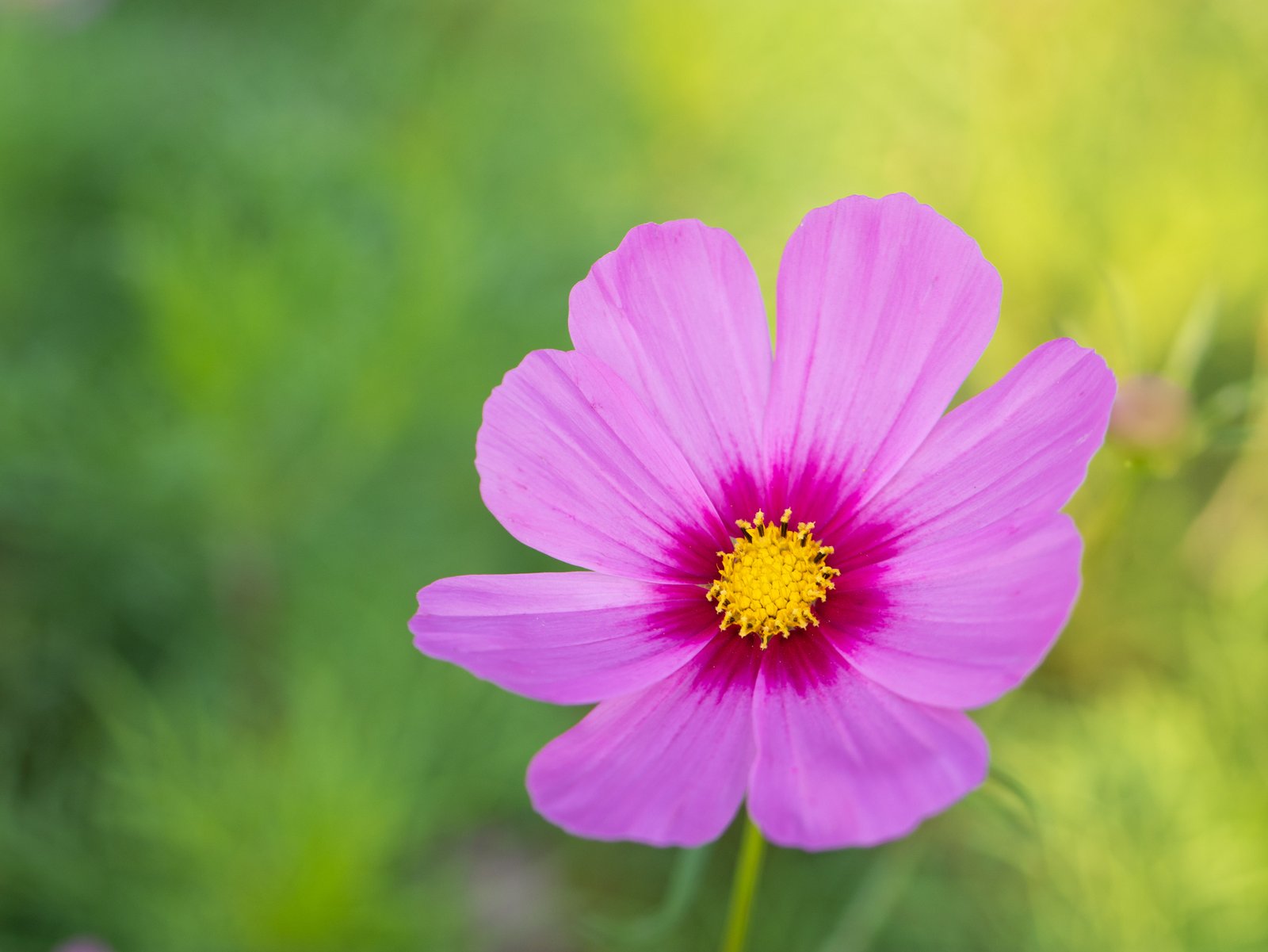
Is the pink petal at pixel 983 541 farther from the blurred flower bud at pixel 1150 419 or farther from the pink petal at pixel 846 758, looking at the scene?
the blurred flower bud at pixel 1150 419

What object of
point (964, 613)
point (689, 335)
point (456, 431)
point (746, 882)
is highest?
point (456, 431)

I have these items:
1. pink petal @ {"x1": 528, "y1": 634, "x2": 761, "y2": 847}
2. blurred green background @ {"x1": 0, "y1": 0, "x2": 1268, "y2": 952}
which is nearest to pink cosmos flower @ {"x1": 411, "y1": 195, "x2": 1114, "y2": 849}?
pink petal @ {"x1": 528, "y1": 634, "x2": 761, "y2": 847}

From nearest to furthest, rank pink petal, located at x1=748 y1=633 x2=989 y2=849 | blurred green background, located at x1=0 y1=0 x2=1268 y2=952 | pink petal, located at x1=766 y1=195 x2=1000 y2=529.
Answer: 1. pink petal, located at x1=748 y1=633 x2=989 y2=849
2. pink petal, located at x1=766 y1=195 x2=1000 y2=529
3. blurred green background, located at x1=0 y1=0 x2=1268 y2=952

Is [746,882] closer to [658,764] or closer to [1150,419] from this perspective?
[658,764]

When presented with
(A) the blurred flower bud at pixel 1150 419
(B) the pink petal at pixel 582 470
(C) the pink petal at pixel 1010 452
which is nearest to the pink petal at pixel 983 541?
(C) the pink petal at pixel 1010 452

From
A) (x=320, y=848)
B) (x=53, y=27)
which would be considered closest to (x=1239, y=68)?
(x=320, y=848)

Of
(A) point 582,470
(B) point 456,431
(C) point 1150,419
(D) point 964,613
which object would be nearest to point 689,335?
(A) point 582,470

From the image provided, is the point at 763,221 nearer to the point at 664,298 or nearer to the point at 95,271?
the point at 95,271

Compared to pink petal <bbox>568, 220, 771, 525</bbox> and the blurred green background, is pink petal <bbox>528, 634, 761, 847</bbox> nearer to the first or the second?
pink petal <bbox>568, 220, 771, 525</bbox>
